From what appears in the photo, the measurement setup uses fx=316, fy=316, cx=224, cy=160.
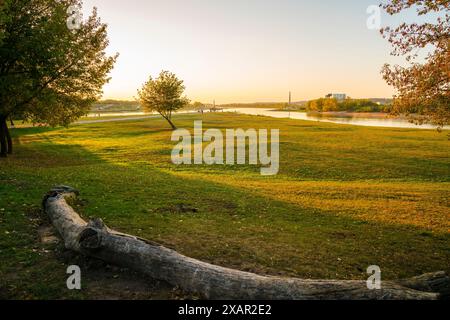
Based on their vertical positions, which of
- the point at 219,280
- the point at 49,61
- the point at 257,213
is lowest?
the point at 257,213

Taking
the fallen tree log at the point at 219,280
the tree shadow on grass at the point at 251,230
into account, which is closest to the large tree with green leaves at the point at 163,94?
the tree shadow on grass at the point at 251,230

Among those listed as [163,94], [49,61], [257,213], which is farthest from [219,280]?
[163,94]

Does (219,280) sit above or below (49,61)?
below

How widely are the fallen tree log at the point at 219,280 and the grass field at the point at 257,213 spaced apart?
1218mm

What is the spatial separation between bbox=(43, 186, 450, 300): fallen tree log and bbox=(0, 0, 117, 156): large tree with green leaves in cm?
1560

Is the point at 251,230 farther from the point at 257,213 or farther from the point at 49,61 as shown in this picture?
the point at 49,61

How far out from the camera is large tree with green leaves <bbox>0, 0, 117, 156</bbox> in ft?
73.8

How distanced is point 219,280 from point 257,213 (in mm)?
8329

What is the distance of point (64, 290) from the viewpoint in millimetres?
7484

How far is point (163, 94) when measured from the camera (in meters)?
63.7

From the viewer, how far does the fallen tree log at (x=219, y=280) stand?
6.85 meters

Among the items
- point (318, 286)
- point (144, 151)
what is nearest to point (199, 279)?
point (318, 286)

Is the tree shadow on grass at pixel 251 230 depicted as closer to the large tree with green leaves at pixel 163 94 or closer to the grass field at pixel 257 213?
the grass field at pixel 257 213

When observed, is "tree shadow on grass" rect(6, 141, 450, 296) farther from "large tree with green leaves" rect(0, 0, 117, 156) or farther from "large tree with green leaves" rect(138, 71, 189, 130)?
"large tree with green leaves" rect(138, 71, 189, 130)
